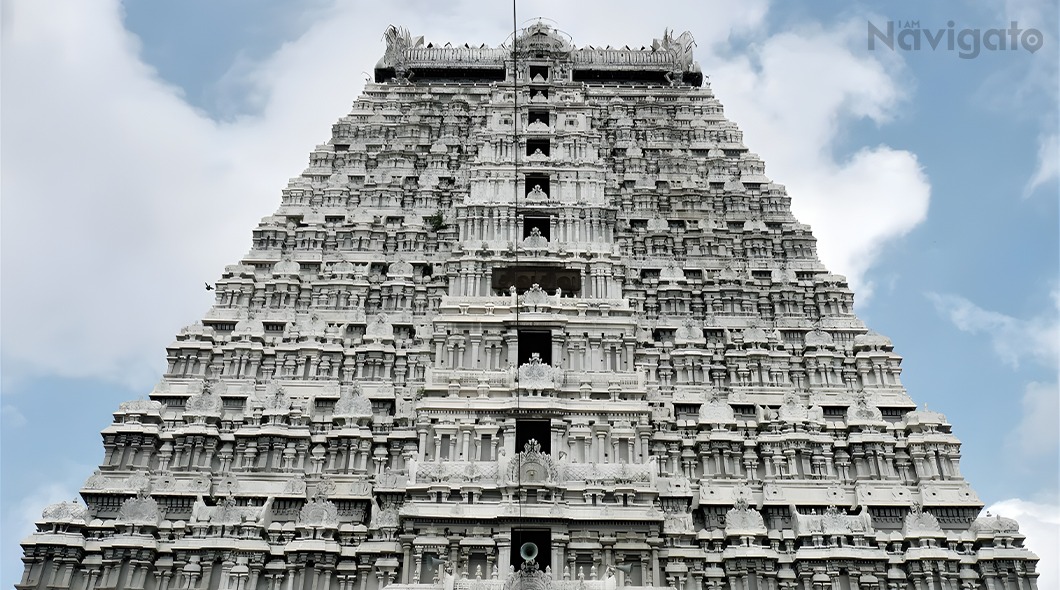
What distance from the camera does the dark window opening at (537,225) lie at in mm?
29483

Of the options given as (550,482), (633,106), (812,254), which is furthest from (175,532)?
(633,106)

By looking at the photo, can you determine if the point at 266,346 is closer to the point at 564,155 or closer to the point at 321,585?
the point at 321,585

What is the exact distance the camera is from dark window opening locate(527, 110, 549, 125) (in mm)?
33250

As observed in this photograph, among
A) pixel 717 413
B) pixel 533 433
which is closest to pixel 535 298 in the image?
pixel 533 433

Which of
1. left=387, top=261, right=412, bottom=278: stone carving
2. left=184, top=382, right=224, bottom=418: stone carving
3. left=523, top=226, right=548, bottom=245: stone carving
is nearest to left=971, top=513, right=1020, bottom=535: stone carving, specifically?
left=523, top=226, right=548, bottom=245: stone carving

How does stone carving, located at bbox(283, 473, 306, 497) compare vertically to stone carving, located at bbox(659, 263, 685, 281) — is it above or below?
below

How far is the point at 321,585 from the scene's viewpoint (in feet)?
72.4

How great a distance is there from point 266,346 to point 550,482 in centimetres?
1036

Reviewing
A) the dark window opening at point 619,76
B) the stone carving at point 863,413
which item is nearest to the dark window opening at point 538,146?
the dark window opening at point 619,76

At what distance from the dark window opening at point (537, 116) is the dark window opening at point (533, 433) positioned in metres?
13.2

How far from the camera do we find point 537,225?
29.7 meters

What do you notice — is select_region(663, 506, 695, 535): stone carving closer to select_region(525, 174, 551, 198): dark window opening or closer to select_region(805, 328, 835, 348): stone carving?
select_region(805, 328, 835, 348): stone carving

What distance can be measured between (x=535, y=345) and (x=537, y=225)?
495 centimetres

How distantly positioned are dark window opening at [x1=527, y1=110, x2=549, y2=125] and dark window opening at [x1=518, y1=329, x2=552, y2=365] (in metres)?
10.1
